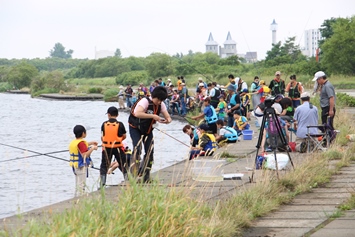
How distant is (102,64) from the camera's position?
13075 centimetres

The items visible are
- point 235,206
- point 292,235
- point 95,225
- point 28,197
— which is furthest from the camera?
point 28,197

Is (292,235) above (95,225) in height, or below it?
below

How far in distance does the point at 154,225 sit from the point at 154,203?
12.4 inches

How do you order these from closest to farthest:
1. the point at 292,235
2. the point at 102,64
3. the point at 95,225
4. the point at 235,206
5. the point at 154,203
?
the point at 95,225 < the point at 154,203 < the point at 292,235 < the point at 235,206 < the point at 102,64

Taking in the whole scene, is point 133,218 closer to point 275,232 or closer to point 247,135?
point 275,232

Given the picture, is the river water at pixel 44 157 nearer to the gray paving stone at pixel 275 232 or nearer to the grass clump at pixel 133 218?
the grass clump at pixel 133 218

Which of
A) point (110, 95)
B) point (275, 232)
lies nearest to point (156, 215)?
point (275, 232)

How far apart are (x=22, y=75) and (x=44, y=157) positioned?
9488cm

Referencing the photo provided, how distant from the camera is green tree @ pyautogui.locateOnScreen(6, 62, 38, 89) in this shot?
11712cm

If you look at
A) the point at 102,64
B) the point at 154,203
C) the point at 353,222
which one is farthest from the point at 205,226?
the point at 102,64

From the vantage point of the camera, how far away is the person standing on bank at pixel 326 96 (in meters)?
16.3

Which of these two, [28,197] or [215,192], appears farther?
[28,197]

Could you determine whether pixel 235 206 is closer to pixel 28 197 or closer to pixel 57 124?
pixel 28 197

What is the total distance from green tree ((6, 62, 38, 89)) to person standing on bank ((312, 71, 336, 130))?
101 meters
